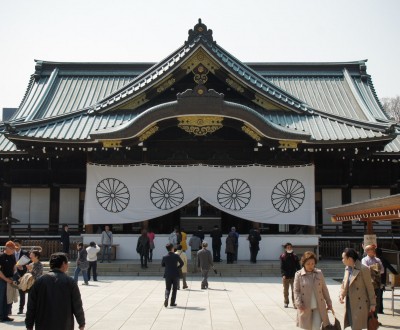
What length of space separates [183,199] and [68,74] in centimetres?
1251

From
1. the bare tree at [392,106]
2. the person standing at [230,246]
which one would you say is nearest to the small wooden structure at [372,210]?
the person standing at [230,246]

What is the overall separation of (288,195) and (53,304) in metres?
16.0

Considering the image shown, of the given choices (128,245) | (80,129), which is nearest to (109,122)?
(80,129)

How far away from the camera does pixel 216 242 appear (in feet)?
67.5

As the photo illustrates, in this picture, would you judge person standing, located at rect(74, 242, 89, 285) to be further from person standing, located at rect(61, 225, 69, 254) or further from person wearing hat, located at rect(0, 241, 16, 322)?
person wearing hat, located at rect(0, 241, 16, 322)

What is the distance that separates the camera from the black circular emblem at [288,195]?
2150cm

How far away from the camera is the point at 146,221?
21797 millimetres

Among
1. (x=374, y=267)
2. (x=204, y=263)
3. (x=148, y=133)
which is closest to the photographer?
(x=374, y=267)

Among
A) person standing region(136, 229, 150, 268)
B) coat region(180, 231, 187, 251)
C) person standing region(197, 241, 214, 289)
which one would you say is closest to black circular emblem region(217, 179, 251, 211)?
coat region(180, 231, 187, 251)

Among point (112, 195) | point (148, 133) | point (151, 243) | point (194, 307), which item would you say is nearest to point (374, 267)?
point (194, 307)

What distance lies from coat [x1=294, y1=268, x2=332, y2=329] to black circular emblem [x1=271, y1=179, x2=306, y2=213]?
44.5ft

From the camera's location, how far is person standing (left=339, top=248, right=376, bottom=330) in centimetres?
826

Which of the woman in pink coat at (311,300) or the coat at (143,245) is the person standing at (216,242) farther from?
the woman in pink coat at (311,300)

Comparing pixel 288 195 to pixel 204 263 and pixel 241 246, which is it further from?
pixel 204 263
